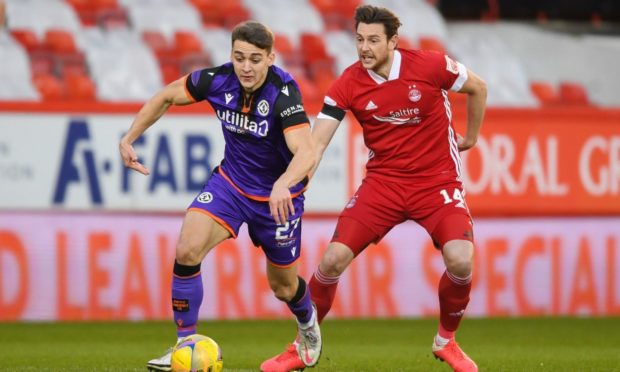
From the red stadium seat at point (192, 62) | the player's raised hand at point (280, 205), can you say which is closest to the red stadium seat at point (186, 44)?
the red stadium seat at point (192, 62)

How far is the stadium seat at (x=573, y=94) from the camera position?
1588cm

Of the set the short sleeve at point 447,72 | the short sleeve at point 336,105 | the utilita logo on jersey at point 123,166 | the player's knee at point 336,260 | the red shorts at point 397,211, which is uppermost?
the short sleeve at point 447,72

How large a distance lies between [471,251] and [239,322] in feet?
17.0

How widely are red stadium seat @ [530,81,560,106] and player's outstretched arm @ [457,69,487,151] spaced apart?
762 centimetres

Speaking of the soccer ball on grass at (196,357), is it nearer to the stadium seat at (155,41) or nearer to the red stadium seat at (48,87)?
the red stadium seat at (48,87)

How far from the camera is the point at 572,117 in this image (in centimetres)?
1327

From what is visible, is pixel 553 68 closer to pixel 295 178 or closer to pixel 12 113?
pixel 12 113

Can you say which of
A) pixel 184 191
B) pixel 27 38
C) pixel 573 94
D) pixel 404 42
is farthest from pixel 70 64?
pixel 573 94

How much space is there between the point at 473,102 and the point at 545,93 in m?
8.07

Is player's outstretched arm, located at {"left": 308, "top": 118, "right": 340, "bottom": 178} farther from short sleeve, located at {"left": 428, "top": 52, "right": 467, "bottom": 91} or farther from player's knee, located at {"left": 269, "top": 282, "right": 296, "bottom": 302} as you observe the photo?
player's knee, located at {"left": 269, "top": 282, "right": 296, "bottom": 302}

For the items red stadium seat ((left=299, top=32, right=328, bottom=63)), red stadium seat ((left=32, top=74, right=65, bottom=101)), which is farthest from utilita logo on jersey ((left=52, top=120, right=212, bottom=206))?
red stadium seat ((left=299, top=32, right=328, bottom=63))

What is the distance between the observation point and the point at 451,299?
7.99 meters

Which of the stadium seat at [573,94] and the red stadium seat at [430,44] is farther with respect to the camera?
the red stadium seat at [430,44]

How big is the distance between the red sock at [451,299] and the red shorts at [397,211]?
0.24 m
